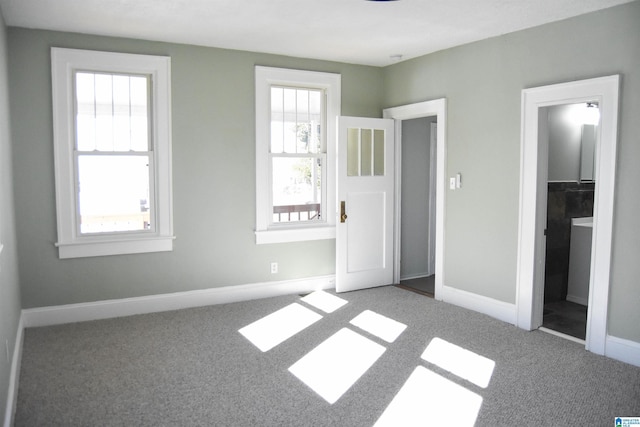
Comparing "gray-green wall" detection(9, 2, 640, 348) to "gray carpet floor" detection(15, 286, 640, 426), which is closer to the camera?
"gray carpet floor" detection(15, 286, 640, 426)

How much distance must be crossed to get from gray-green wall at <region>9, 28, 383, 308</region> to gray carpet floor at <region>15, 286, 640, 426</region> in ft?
1.37

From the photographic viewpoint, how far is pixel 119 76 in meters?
4.43

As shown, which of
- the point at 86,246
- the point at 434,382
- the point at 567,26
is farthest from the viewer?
the point at 86,246

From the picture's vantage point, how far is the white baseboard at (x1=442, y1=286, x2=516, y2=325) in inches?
171

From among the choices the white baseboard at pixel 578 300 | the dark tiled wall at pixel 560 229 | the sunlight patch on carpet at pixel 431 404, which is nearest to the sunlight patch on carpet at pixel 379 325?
the sunlight patch on carpet at pixel 431 404

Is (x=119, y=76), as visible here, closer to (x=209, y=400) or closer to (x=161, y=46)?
(x=161, y=46)

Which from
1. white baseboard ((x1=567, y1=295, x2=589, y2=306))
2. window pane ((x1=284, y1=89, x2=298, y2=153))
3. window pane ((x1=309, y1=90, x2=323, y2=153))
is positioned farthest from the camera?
window pane ((x1=309, y1=90, x2=323, y2=153))

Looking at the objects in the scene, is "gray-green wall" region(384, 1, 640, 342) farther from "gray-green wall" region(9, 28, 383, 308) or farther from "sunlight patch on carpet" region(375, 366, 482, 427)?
"sunlight patch on carpet" region(375, 366, 482, 427)

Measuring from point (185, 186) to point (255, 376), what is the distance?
2.17 metres

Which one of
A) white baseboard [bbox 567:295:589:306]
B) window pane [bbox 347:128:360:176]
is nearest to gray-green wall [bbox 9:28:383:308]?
window pane [bbox 347:128:360:176]

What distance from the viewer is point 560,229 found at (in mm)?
5031

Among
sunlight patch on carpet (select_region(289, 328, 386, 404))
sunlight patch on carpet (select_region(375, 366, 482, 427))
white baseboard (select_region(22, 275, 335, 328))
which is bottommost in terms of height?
sunlight patch on carpet (select_region(375, 366, 482, 427))

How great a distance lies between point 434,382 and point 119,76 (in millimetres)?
3728

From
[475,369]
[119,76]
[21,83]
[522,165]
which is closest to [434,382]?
[475,369]
